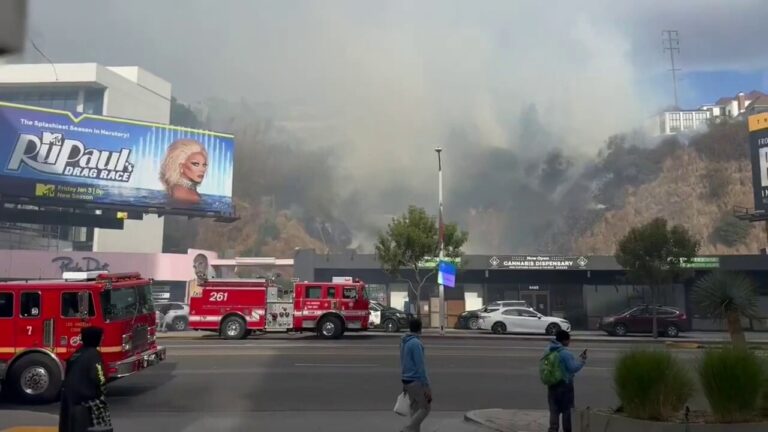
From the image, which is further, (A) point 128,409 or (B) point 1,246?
(B) point 1,246

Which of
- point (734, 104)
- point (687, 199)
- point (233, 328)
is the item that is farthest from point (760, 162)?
point (734, 104)

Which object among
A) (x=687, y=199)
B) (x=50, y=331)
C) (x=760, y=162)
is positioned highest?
(x=687, y=199)

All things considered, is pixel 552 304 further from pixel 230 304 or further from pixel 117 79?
pixel 117 79

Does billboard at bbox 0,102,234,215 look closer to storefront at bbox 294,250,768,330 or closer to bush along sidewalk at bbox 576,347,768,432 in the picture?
storefront at bbox 294,250,768,330

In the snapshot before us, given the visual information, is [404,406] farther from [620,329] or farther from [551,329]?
[620,329]

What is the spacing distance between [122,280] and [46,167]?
3752cm

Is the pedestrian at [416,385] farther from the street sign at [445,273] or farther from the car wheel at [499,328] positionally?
the car wheel at [499,328]

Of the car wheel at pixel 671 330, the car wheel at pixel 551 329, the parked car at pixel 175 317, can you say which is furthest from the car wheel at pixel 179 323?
the car wheel at pixel 671 330

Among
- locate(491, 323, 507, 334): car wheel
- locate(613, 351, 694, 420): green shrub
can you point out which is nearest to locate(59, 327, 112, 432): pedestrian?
locate(613, 351, 694, 420): green shrub

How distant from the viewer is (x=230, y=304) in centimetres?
2581

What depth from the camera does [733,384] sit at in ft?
25.8

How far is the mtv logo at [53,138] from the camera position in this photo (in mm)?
46812

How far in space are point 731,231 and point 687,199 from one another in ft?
43.7

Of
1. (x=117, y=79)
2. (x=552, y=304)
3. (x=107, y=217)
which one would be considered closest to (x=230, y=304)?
(x=552, y=304)
